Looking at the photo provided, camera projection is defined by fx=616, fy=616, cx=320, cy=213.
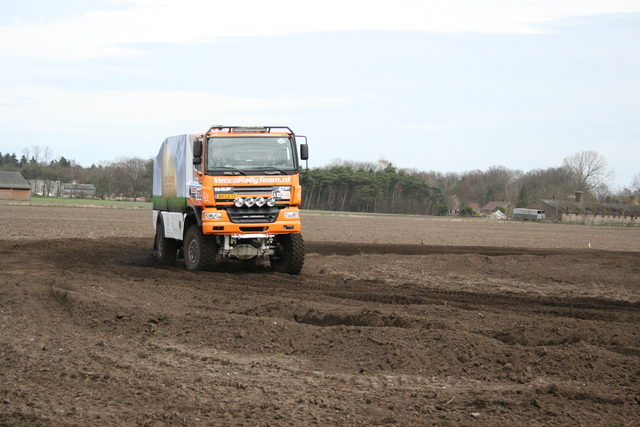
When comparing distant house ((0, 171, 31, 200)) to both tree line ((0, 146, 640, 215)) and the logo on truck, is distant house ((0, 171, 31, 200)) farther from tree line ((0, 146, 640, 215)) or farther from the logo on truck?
the logo on truck

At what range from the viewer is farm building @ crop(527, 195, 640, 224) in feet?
300

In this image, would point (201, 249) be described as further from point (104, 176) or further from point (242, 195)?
point (104, 176)

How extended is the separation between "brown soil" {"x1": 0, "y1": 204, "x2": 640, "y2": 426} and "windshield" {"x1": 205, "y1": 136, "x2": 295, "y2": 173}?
248 centimetres

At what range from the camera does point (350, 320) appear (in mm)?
8719

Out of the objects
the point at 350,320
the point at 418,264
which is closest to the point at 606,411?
the point at 350,320

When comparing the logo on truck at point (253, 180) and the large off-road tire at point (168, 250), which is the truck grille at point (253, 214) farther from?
the large off-road tire at point (168, 250)

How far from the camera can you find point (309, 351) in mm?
7184

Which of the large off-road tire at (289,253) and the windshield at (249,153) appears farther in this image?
the large off-road tire at (289,253)

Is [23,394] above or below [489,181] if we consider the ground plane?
below

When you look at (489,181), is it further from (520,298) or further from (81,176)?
(520,298)

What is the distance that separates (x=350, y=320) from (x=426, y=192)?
3914 inches

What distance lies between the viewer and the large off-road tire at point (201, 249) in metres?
13.7

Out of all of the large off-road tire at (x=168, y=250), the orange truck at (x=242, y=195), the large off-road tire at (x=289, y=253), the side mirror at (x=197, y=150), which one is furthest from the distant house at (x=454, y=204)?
the side mirror at (x=197, y=150)

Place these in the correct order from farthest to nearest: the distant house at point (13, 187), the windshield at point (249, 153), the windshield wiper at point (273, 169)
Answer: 1. the distant house at point (13, 187)
2. the windshield wiper at point (273, 169)
3. the windshield at point (249, 153)
